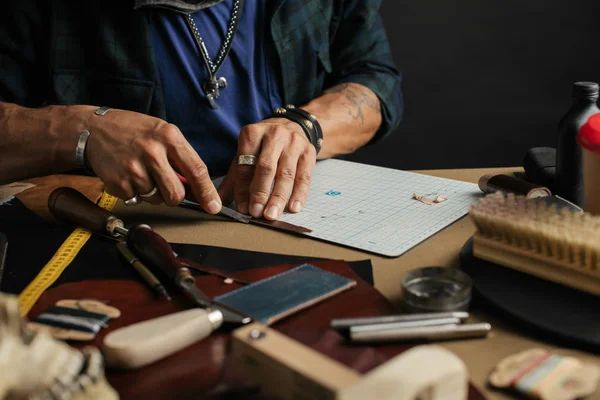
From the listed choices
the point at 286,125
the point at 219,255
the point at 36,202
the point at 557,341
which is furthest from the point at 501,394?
the point at 36,202

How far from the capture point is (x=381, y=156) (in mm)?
3258

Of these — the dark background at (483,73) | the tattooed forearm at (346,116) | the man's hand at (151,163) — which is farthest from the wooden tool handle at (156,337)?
the dark background at (483,73)

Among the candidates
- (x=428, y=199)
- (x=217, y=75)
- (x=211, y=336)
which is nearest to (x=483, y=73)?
(x=217, y=75)

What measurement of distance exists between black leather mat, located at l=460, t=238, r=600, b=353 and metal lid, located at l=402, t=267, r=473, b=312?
0.11ft

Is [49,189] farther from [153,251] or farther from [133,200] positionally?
[153,251]

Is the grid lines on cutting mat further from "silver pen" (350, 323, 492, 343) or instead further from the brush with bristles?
"silver pen" (350, 323, 492, 343)

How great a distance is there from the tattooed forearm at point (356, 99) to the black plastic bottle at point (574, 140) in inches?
28.7

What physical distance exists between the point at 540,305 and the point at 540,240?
9cm

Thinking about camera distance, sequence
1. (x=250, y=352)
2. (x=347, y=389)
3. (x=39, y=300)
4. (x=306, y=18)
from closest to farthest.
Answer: (x=347, y=389) → (x=250, y=352) → (x=39, y=300) → (x=306, y=18)

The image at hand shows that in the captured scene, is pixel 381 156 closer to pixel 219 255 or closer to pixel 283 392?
pixel 219 255

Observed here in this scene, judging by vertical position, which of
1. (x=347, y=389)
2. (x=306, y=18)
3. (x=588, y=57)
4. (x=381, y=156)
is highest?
(x=306, y=18)

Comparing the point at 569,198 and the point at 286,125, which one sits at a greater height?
the point at 286,125

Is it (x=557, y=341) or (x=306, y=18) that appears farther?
(x=306, y=18)

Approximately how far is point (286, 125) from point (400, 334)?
857mm
